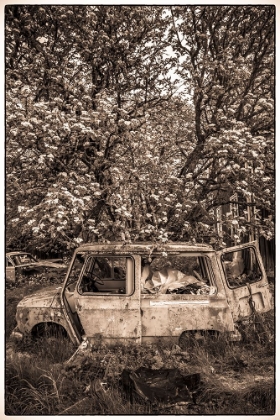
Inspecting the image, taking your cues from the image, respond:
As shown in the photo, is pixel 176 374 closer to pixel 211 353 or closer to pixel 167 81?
pixel 211 353

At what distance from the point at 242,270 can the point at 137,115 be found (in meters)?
3.06

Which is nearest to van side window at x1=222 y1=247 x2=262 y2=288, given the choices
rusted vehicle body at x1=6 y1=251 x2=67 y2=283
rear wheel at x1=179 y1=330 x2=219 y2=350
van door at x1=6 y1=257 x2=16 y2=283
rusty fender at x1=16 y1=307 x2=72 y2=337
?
rear wheel at x1=179 y1=330 x2=219 y2=350

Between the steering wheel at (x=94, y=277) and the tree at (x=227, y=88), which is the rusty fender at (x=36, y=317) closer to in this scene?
the steering wheel at (x=94, y=277)

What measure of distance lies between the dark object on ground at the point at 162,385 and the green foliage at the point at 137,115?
1642 millimetres

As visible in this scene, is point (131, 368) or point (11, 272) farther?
point (11, 272)

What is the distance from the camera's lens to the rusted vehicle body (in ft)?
27.5

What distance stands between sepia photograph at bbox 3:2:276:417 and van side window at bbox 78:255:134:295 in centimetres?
2

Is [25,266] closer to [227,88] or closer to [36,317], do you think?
[36,317]

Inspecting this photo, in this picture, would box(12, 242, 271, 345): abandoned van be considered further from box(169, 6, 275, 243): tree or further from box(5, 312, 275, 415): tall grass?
box(169, 6, 275, 243): tree

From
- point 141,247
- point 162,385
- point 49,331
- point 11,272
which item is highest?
point 141,247

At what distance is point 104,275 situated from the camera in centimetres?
569

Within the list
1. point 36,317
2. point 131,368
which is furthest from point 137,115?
point 131,368
